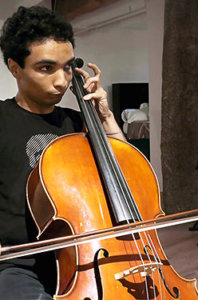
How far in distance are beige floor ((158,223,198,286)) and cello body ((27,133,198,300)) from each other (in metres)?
1.33

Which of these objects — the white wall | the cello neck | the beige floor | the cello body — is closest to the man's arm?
the cello neck

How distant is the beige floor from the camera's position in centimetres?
231

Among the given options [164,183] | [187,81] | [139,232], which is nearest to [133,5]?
[187,81]

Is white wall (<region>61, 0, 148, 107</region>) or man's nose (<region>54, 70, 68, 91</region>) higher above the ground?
white wall (<region>61, 0, 148, 107</region>)

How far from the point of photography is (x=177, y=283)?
2.91ft

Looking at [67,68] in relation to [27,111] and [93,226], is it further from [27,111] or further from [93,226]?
[93,226]

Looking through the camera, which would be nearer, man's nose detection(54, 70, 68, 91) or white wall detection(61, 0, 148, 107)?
man's nose detection(54, 70, 68, 91)

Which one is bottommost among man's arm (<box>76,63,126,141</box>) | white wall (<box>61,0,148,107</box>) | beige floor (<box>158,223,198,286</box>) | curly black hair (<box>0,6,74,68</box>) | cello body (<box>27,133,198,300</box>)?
beige floor (<box>158,223,198,286</box>)

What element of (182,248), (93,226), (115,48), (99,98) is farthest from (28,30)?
(115,48)

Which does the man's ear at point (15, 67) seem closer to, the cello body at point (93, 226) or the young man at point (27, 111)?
the young man at point (27, 111)

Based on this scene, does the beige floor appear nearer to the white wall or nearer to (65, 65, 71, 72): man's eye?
(65, 65, 71, 72): man's eye

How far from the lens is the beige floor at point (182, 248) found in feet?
7.56

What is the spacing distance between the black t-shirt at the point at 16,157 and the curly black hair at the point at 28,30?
131mm

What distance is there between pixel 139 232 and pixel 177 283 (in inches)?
4.9
